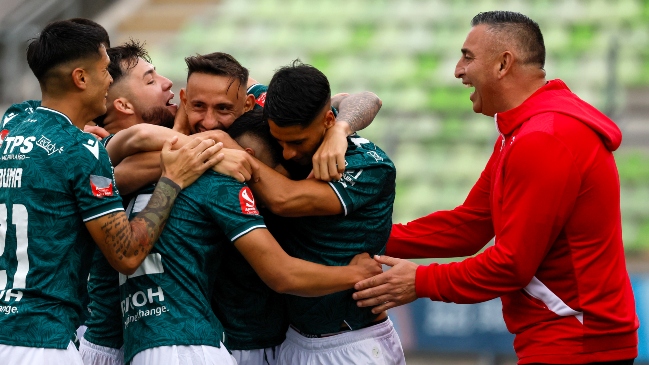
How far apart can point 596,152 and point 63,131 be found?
84.5 inches

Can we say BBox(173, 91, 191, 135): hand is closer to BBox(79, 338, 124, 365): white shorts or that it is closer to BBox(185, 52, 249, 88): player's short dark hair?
BBox(185, 52, 249, 88): player's short dark hair

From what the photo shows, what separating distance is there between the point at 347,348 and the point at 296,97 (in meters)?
1.17

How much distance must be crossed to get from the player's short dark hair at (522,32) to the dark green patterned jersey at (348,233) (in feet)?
2.55

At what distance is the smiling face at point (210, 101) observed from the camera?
152 inches

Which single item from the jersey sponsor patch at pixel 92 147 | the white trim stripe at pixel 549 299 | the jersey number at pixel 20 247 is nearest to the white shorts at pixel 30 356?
the jersey number at pixel 20 247

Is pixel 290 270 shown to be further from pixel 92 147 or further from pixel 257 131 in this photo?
pixel 92 147

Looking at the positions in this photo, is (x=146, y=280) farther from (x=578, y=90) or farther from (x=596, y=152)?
(x=578, y=90)

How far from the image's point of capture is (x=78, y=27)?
3.48m

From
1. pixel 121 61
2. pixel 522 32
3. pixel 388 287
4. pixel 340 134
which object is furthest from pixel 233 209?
pixel 522 32

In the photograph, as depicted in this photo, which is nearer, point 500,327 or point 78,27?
point 78,27

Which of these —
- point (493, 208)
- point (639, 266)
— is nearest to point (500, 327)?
point (639, 266)

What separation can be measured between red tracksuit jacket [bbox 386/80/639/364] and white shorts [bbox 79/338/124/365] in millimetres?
1524

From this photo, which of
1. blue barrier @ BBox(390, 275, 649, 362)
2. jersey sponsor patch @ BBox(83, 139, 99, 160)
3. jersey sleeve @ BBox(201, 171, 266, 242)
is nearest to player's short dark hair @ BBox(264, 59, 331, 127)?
jersey sleeve @ BBox(201, 171, 266, 242)

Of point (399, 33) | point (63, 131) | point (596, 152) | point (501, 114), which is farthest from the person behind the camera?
point (399, 33)
